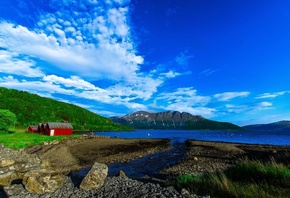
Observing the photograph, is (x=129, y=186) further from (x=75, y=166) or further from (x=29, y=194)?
(x=75, y=166)

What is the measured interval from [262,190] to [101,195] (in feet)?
33.3

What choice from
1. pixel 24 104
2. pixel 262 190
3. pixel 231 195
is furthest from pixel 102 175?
pixel 24 104

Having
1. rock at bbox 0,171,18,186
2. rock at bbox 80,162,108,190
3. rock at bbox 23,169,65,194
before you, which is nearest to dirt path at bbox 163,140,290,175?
rock at bbox 80,162,108,190

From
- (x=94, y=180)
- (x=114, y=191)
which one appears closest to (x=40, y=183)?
(x=94, y=180)

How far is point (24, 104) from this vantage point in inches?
7805

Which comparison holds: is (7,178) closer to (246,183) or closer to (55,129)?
(246,183)

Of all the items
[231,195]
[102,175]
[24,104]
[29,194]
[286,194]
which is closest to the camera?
[286,194]

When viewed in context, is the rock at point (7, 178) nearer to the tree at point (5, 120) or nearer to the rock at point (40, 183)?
the rock at point (40, 183)

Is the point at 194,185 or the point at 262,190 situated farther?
the point at 194,185

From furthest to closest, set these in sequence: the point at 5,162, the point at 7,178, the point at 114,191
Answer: the point at 5,162, the point at 7,178, the point at 114,191

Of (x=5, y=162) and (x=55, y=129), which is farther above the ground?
(x=55, y=129)

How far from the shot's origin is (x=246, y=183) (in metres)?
14.0

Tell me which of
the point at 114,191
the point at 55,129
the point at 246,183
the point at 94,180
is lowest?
the point at 114,191

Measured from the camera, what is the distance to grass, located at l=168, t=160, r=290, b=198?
12011mm
